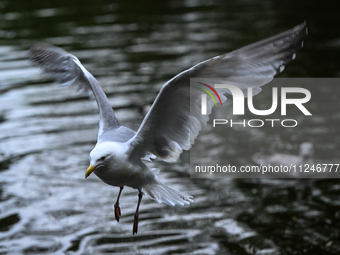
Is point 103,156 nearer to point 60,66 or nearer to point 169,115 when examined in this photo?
point 169,115

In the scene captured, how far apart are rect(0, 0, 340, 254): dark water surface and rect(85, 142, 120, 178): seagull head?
2.38 metres

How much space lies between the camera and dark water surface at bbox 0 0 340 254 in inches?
284

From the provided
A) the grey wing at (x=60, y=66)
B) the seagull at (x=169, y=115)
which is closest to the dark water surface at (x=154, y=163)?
the seagull at (x=169, y=115)

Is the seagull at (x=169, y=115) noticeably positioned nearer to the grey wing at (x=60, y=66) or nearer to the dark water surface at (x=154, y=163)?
the grey wing at (x=60, y=66)

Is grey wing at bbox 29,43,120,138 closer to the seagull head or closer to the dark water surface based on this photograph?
the seagull head

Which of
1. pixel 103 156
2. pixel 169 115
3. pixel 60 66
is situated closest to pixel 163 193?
pixel 169 115

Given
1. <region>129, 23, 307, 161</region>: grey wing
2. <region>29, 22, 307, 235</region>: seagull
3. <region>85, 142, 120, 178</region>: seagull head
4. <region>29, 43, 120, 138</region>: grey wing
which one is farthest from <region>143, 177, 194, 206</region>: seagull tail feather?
<region>29, 43, 120, 138</region>: grey wing

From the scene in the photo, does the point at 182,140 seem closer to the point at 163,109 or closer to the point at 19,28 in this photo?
the point at 163,109

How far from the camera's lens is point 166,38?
15.9 meters

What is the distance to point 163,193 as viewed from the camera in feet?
19.2

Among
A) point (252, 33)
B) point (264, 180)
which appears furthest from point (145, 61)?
point (264, 180)

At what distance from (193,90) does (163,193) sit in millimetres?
1431

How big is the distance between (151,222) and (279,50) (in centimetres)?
386

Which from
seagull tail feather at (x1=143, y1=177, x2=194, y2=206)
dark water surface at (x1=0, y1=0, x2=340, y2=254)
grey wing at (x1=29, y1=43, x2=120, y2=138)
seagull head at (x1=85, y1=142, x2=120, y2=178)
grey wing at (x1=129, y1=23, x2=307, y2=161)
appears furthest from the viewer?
dark water surface at (x1=0, y1=0, x2=340, y2=254)
